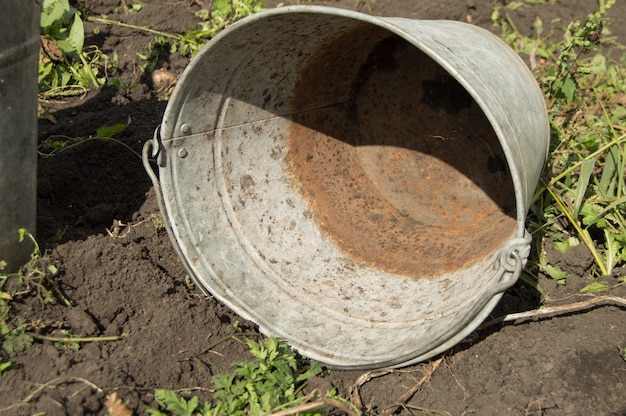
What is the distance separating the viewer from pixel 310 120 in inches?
116

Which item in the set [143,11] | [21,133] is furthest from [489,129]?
[143,11]

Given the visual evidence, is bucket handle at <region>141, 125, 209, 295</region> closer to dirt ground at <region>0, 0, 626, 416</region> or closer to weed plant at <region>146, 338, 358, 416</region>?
dirt ground at <region>0, 0, 626, 416</region>

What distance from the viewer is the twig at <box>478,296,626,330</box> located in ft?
8.35

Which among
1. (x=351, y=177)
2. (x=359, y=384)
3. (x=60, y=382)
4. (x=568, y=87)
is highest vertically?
(x=568, y=87)

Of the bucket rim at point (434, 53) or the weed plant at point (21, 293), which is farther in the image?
the weed plant at point (21, 293)

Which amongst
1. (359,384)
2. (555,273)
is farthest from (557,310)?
(359,384)

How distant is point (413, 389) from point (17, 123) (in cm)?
157

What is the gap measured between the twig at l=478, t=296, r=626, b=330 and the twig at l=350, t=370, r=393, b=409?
1.46 feet

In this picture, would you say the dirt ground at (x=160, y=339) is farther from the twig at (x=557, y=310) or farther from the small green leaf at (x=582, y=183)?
the small green leaf at (x=582, y=183)

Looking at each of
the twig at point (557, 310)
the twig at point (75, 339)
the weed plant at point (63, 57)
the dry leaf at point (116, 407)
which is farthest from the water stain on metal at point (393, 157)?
the weed plant at point (63, 57)

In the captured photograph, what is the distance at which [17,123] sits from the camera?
2275mm

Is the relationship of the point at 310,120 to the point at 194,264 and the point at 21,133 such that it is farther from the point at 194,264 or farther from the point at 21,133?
the point at 21,133

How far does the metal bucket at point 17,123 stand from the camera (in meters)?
2.13

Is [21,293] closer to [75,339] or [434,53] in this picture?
[75,339]
